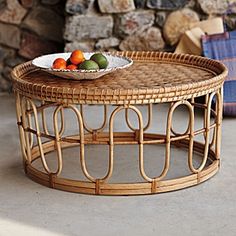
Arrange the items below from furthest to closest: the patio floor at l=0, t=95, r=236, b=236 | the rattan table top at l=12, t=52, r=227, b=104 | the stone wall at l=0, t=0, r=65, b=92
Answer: the stone wall at l=0, t=0, r=65, b=92 < the rattan table top at l=12, t=52, r=227, b=104 < the patio floor at l=0, t=95, r=236, b=236

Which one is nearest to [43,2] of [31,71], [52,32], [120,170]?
[52,32]

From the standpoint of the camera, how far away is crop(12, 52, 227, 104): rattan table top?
7.88 feet

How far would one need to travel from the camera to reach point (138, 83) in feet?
8.46

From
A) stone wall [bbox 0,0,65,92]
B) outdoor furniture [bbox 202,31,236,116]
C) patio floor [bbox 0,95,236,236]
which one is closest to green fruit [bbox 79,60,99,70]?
patio floor [bbox 0,95,236,236]

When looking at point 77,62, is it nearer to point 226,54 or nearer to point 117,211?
point 117,211

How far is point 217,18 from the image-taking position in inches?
155

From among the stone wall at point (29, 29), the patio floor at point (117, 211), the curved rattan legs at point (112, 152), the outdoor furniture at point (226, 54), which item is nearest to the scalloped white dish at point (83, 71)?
the curved rattan legs at point (112, 152)

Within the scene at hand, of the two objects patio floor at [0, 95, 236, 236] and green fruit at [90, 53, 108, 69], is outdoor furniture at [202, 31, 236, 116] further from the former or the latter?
green fruit at [90, 53, 108, 69]

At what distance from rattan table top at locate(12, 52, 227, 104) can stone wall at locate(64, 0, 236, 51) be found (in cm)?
88

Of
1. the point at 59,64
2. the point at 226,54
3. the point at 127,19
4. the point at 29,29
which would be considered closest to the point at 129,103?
the point at 59,64

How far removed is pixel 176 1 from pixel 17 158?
1.56 metres

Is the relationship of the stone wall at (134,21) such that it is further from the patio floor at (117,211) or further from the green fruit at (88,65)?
the patio floor at (117,211)

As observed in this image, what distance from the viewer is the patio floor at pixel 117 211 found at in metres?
2.24

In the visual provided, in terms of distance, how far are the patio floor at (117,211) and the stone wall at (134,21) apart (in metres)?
1.40
